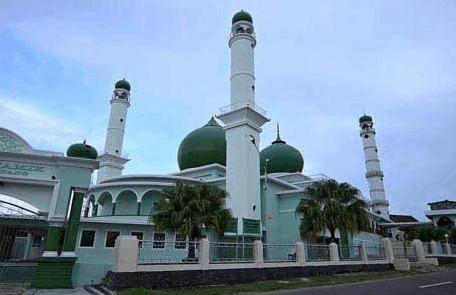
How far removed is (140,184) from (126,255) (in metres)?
15.9

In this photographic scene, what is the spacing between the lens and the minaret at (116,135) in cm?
3738

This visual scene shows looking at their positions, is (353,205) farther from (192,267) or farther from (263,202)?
(192,267)

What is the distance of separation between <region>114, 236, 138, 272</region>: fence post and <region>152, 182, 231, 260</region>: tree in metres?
5.00

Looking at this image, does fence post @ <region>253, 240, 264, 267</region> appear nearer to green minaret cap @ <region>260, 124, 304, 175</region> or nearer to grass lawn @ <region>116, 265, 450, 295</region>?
grass lawn @ <region>116, 265, 450, 295</region>

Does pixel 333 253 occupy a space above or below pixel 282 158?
below

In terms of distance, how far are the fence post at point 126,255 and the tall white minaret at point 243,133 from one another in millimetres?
11104

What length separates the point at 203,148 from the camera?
106 ft

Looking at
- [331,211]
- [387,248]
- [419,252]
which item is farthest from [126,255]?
[419,252]

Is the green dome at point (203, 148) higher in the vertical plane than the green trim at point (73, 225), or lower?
higher

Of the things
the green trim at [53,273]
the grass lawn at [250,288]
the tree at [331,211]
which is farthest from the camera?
the tree at [331,211]

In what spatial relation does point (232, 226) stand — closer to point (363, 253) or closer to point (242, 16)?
point (363, 253)

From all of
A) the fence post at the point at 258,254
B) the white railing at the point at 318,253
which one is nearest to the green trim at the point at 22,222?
the fence post at the point at 258,254

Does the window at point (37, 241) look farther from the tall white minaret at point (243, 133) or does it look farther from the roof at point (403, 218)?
the roof at point (403, 218)

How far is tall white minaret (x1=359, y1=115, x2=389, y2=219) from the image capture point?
1893 inches
